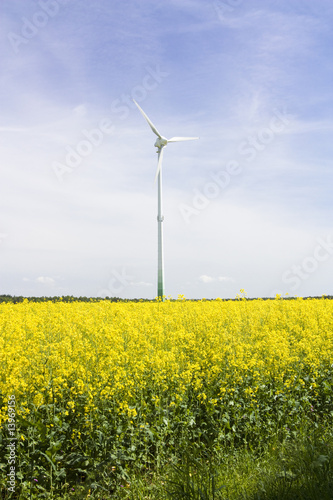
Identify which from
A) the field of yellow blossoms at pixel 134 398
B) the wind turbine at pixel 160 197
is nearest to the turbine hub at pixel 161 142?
the wind turbine at pixel 160 197

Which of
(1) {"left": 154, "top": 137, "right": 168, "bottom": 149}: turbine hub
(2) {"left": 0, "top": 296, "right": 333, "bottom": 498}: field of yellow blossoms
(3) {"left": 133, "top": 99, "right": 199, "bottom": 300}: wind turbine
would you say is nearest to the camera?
(2) {"left": 0, "top": 296, "right": 333, "bottom": 498}: field of yellow blossoms

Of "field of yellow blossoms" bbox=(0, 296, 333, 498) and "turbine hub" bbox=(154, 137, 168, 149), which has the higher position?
"turbine hub" bbox=(154, 137, 168, 149)

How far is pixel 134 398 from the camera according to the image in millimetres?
5742

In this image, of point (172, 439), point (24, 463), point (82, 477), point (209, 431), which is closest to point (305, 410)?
point (209, 431)

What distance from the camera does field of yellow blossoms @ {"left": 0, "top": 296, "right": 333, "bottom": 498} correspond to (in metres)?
5.12

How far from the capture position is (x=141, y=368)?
589 centimetres

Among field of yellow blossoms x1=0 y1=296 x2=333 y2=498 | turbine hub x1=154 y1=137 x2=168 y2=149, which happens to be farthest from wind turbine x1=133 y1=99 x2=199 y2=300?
field of yellow blossoms x1=0 y1=296 x2=333 y2=498

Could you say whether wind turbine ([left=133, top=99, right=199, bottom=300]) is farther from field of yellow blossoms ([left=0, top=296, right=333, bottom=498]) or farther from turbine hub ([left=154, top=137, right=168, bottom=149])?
field of yellow blossoms ([left=0, top=296, right=333, bottom=498])

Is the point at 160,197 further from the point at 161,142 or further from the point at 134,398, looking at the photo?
the point at 134,398

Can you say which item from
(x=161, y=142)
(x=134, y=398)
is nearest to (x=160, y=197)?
(x=161, y=142)

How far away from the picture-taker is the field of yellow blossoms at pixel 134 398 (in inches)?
202

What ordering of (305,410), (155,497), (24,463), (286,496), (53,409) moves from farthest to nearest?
(305,410)
(53,409)
(24,463)
(155,497)
(286,496)

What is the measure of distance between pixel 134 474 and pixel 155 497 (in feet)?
2.11

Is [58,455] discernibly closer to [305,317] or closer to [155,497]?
[155,497]
